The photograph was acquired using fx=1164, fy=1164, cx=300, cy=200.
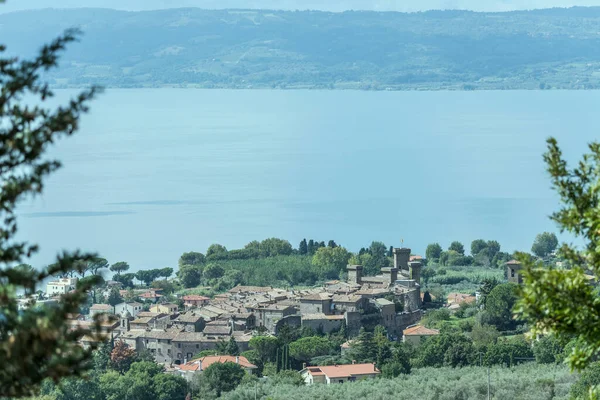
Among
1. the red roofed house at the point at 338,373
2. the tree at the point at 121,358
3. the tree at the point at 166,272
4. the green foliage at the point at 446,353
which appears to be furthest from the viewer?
the tree at the point at 166,272

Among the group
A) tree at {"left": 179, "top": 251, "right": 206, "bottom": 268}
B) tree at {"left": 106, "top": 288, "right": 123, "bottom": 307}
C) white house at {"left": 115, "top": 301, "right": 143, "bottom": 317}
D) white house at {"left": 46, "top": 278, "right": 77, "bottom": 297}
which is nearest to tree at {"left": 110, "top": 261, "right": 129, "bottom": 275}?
tree at {"left": 179, "top": 251, "right": 206, "bottom": 268}

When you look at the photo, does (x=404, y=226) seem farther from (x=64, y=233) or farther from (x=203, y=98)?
(x=203, y=98)

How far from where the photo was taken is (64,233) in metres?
53.5

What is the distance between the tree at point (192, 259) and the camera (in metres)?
42.8

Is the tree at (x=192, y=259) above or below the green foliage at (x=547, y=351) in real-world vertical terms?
above

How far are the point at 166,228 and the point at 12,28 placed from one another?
384ft

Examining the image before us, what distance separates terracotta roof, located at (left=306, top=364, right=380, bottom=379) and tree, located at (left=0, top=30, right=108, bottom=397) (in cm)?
2033

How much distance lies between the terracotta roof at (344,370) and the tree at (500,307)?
17.4ft

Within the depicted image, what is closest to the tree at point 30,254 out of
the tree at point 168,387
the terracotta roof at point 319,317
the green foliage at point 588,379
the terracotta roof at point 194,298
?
the green foliage at point 588,379

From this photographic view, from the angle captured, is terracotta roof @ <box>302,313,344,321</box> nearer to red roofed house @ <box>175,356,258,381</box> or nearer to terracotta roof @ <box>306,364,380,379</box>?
red roofed house @ <box>175,356,258,381</box>

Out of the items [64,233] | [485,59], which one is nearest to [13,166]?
[64,233]

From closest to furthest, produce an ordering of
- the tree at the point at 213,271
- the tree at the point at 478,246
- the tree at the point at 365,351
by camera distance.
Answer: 1. the tree at the point at 365,351
2. the tree at the point at 213,271
3. the tree at the point at 478,246

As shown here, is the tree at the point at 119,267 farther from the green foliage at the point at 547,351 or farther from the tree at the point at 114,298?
the green foliage at the point at 547,351

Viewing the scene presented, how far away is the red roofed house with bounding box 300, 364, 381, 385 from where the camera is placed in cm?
2339
